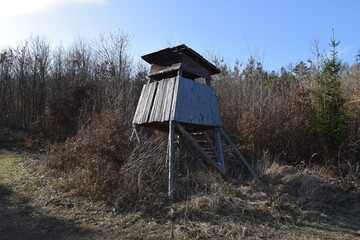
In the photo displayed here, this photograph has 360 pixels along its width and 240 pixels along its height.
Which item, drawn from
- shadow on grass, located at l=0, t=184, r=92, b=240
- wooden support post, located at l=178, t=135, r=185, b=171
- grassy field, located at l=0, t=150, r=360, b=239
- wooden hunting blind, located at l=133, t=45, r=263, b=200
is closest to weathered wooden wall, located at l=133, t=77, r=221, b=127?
wooden hunting blind, located at l=133, t=45, r=263, b=200

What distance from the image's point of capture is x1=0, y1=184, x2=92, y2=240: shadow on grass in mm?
4730

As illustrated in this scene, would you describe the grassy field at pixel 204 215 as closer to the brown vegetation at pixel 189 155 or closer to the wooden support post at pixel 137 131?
the brown vegetation at pixel 189 155

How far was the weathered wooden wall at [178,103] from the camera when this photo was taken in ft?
22.0

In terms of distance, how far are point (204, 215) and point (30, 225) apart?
3114mm

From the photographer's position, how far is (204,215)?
531cm

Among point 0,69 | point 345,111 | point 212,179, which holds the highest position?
point 0,69

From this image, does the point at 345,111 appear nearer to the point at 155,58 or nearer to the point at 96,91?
the point at 155,58

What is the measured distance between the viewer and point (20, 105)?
54.0ft

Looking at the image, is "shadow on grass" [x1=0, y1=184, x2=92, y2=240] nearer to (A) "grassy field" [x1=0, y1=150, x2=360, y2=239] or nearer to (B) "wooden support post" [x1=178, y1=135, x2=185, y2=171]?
(A) "grassy field" [x1=0, y1=150, x2=360, y2=239]

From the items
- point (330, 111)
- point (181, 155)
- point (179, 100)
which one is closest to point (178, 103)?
point (179, 100)

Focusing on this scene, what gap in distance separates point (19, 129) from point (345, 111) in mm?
15288

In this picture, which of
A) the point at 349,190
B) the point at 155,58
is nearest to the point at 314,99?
the point at 349,190

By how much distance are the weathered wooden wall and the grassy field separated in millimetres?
1789

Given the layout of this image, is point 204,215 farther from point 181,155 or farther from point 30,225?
point 30,225
